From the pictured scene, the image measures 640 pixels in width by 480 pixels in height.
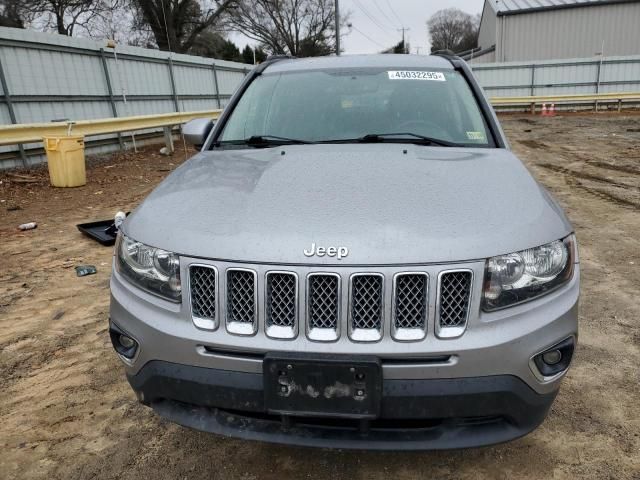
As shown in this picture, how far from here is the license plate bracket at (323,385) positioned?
1607 millimetres

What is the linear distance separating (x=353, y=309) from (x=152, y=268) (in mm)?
795

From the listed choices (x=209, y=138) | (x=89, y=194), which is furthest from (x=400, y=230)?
(x=89, y=194)

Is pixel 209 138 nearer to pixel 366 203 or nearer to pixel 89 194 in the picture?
pixel 366 203

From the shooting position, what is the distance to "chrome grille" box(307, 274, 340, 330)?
164 cm

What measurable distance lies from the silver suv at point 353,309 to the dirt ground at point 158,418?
45 cm

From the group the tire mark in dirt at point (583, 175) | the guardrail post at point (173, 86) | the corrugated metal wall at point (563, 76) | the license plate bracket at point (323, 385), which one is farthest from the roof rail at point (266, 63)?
the corrugated metal wall at point (563, 76)

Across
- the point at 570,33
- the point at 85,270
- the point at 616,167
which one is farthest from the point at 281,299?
the point at 570,33

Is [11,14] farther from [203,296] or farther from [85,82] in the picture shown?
[203,296]

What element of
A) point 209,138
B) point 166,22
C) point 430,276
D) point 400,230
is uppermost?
point 166,22

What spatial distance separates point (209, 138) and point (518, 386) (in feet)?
7.23

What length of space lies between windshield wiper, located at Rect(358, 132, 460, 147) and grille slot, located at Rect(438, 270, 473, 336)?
1.22 metres

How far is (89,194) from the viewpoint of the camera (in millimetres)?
7910

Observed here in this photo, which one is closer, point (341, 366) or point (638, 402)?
point (341, 366)

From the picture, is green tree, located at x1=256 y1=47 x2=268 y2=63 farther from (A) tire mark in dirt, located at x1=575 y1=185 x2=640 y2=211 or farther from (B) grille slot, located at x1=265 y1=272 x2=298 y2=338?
(B) grille slot, located at x1=265 y1=272 x2=298 y2=338
